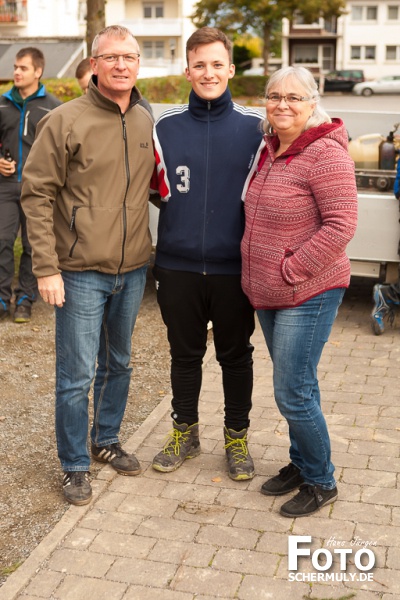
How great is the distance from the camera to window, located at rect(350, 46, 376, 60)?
228ft

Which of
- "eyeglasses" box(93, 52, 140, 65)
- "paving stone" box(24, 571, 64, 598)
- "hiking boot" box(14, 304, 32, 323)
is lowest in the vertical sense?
"hiking boot" box(14, 304, 32, 323)

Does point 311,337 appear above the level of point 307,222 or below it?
below

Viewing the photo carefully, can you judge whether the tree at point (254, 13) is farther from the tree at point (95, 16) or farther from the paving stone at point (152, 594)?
the paving stone at point (152, 594)

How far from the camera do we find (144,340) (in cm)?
736

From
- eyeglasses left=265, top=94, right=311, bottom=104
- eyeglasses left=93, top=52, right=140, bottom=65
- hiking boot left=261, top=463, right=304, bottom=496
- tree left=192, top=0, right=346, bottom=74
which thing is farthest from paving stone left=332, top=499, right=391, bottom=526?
tree left=192, top=0, right=346, bottom=74

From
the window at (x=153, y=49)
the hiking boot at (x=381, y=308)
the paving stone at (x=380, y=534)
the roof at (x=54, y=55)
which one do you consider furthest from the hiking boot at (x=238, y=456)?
the window at (x=153, y=49)

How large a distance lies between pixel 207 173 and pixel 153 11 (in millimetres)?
65391

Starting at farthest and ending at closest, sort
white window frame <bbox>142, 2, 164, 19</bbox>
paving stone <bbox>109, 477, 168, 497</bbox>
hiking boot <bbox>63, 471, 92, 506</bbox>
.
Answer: white window frame <bbox>142, 2, 164, 19</bbox> < paving stone <bbox>109, 477, 168, 497</bbox> < hiking boot <bbox>63, 471, 92, 506</bbox>

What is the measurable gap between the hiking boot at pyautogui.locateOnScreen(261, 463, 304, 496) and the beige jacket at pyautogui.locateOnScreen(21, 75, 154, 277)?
1.30m

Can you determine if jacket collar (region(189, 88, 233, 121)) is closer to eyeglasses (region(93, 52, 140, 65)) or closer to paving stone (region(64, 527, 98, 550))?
eyeglasses (region(93, 52, 140, 65))

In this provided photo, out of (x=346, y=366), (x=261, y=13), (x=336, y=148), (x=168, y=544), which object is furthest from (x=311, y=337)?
(x=261, y=13)

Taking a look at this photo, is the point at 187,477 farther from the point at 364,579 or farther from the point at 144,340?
the point at 144,340

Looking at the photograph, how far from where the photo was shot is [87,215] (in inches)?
166

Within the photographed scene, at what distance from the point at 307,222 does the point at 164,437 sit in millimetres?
1881
